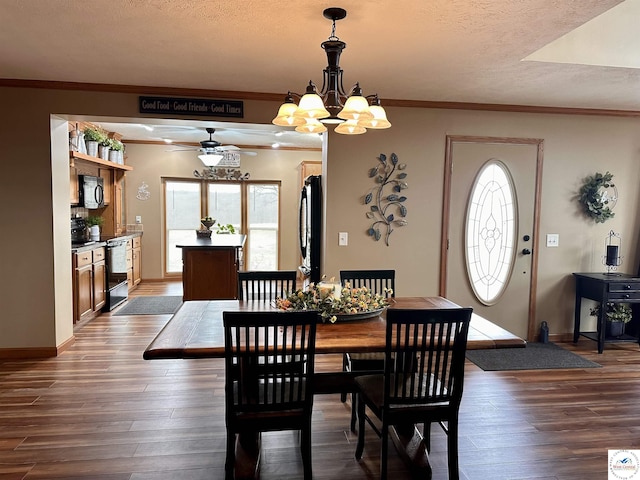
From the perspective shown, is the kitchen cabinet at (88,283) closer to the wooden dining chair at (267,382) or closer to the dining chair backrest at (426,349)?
the wooden dining chair at (267,382)

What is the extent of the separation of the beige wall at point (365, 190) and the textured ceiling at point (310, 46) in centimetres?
28

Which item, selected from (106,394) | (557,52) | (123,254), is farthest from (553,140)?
(123,254)

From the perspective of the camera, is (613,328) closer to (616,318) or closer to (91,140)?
(616,318)

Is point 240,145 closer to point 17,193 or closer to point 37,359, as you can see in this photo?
point 17,193

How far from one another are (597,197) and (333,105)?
12.4 ft

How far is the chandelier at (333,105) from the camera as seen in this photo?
79.8 inches

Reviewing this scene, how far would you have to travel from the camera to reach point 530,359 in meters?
4.08

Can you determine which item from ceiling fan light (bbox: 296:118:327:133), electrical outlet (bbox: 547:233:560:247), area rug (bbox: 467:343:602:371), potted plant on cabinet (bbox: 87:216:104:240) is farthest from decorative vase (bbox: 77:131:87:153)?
electrical outlet (bbox: 547:233:560:247)

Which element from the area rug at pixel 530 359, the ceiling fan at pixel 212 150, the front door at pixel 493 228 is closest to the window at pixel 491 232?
the front door at pixel 493 228

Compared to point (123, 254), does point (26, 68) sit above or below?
above

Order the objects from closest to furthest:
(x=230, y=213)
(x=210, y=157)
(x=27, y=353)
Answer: (x=27, y=353), (x=210, y=157), (x=230, y=213)

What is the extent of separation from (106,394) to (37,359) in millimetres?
1180

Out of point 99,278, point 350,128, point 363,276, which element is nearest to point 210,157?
point 99,278

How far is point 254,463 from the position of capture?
233 centimetres
